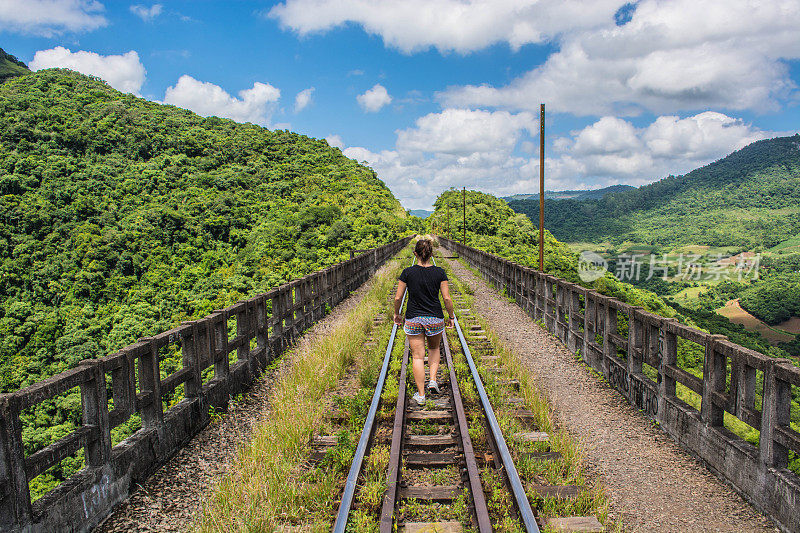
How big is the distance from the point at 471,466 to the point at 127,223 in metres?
65.1

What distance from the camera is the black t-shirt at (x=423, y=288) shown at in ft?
18.5

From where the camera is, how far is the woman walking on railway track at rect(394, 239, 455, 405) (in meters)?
5.64

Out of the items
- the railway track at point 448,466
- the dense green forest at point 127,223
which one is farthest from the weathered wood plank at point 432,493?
the dense green forest at point 127,223

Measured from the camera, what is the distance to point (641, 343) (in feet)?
20.6

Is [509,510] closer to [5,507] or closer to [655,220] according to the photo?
[5,507]

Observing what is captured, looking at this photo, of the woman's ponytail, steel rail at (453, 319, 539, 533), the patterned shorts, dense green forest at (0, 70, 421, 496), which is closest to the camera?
steel rail at (453, 319, 539, 533)

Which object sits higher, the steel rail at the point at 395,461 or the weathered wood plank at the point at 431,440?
the steel rail at the point at 395,461

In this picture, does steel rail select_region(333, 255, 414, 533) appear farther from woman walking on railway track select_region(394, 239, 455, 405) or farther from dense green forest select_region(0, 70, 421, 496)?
dense green forest select_region(0, 70, 421, 496)

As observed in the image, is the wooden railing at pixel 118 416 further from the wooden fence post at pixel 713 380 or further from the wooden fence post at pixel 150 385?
the wooden fence post at pixel 713 380

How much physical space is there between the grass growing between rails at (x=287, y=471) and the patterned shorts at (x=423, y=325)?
107 cm

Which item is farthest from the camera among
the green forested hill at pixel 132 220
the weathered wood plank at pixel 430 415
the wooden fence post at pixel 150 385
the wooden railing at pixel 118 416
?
the green forested hill at pixel 132 220

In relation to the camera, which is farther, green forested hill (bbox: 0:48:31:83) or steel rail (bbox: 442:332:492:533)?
green forested hill (bbox: 0:48:31:83)

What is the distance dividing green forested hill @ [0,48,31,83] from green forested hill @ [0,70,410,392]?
15.8 metres

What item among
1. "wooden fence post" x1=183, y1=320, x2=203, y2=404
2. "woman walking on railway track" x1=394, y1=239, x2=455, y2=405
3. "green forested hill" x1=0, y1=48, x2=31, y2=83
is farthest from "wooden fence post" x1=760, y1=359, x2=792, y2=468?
"green forested hill" x1=0, y1=48, x2=31, y2=83
